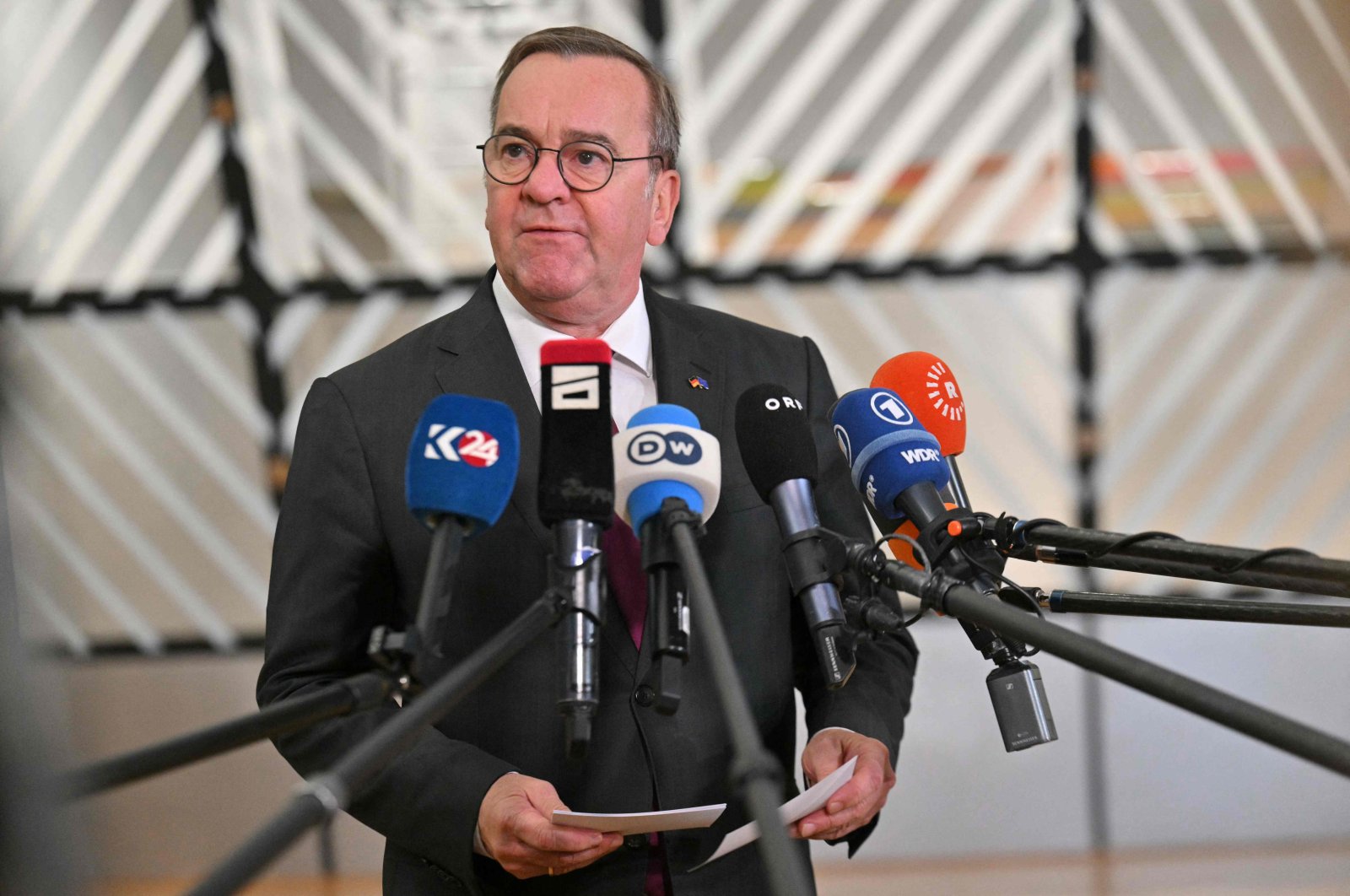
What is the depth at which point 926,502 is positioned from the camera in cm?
110

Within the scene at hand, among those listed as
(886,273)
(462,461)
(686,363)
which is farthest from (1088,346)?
(462,461)

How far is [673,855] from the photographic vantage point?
137 centimetres

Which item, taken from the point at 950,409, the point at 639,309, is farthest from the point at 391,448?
the point at 950,409

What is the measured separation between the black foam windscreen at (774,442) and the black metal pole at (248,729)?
37cm

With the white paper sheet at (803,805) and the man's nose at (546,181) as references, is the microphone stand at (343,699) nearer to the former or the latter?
the white paper sheet at (803,805)

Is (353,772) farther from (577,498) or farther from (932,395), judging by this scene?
(932,395)

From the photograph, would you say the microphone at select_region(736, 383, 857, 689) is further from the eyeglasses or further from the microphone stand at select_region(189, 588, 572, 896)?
the eyeglasses

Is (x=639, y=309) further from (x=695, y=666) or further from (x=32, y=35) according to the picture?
(x=32, y=35)

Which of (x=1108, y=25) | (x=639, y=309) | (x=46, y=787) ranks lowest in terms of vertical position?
(x=46, y=787)

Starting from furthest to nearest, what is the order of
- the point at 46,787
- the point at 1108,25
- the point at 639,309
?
the point at 1108,25 → the point at 639,309 → the point at 46,787

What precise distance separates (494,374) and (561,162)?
0.87ft

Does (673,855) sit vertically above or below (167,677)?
below

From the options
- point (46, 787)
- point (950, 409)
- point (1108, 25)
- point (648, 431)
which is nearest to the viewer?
point (46, 787)

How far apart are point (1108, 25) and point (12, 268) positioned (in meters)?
3.96
